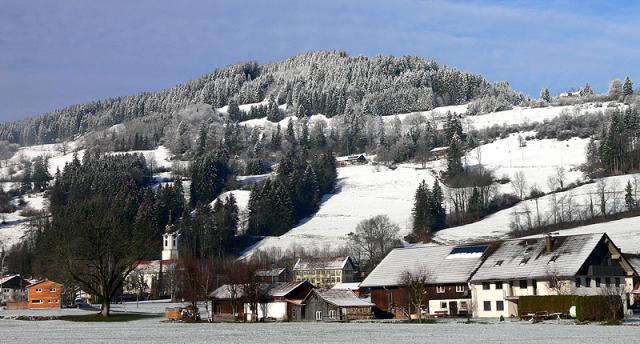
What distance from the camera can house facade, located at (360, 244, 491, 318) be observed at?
75062mm

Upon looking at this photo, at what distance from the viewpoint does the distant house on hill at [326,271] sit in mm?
135750

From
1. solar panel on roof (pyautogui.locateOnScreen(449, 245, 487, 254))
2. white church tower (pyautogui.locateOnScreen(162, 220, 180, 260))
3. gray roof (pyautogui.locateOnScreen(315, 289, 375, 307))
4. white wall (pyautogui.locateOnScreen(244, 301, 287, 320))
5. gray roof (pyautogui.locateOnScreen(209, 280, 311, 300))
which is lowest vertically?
white wall (pyautogui.locateOnScreen(244, 301, 287, 320))

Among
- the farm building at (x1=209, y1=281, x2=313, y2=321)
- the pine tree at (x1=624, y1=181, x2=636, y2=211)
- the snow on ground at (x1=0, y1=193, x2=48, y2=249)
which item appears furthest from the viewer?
the snow on ground at (x1=0, y1=193, x2=48, y2=249)

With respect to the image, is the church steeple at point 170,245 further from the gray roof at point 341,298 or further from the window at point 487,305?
the window at point 487,305

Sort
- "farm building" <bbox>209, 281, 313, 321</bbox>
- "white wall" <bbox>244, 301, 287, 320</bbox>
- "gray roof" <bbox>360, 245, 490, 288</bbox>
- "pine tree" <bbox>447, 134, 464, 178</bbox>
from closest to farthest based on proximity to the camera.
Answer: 1. "gray roof" <bbox>360, 245, 490, 288</bbox>
2. "farm building" <bbox>209, 281, 313, 321</bbox>
3. "white wall" <bbox>244, 301, 287, 320</bbox>
4. "pine tree" <bbox>447, 134, 464, 178</bbox>

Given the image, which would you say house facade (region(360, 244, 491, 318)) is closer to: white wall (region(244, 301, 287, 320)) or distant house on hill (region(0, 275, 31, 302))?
white wall (region(244, 301, 287, 320))

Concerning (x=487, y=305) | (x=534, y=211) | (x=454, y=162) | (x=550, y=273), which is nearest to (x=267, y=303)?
(x=487, y=305)

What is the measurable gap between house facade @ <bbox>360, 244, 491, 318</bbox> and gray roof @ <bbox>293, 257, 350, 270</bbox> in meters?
53.2

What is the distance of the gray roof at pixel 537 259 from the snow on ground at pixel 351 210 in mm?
78615

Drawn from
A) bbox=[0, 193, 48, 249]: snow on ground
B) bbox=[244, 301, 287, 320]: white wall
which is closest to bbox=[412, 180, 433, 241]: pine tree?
bbox=[244, 301, 287, 320]: white wall

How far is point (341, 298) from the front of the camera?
7894 cm

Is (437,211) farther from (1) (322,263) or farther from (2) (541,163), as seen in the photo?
(2) (541,163)

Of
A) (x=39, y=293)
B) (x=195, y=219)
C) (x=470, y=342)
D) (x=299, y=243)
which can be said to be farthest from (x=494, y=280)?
(x=195, y=219)

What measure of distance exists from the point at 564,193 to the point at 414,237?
3002cm
